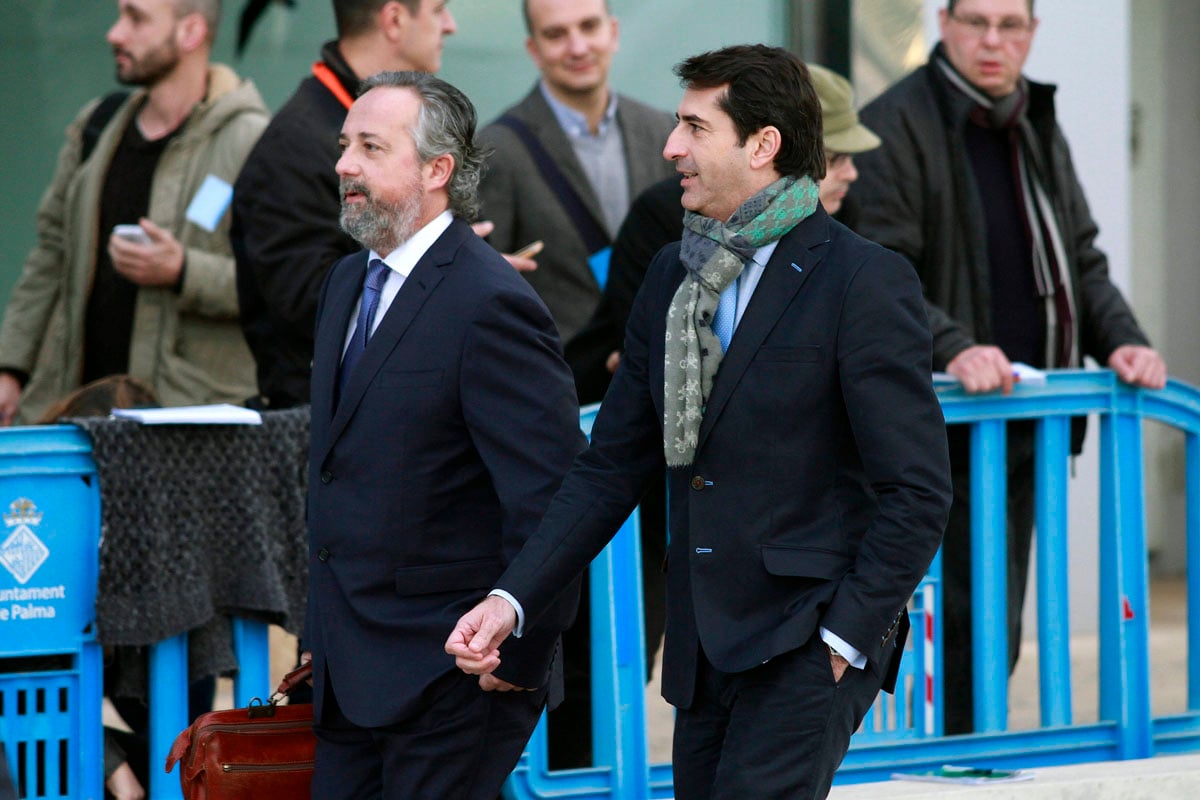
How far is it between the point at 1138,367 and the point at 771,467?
95.0 inches

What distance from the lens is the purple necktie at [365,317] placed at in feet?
12.7

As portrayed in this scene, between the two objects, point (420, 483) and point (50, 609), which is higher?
point (420, 483)

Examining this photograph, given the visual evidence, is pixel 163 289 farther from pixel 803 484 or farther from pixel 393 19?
pixel 803 484

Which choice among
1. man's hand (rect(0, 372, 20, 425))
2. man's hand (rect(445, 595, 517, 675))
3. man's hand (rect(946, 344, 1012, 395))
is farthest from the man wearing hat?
man's hand (rect(445, 595, 517, 675))

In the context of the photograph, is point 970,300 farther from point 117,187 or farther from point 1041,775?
point 117,187

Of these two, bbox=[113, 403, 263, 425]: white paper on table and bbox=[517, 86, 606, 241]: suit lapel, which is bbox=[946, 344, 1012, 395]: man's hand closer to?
bbox=[517, 86, 606, 241]: suit lapel

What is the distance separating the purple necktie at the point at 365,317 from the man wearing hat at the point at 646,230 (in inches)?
64.7

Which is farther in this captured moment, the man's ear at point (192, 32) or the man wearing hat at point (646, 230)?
the man's ear at point (192, 32)

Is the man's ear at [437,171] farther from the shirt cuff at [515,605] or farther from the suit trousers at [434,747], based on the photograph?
the suit trousers at [434,747]

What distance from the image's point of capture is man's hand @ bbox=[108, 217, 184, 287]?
5.91m

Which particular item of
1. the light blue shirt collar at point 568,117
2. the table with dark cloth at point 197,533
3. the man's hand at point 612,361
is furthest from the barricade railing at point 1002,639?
the light blue shirt collar at point 568,117

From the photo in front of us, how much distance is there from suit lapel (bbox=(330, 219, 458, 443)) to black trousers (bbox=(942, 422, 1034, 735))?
240 centimetres

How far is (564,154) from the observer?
6285 mm

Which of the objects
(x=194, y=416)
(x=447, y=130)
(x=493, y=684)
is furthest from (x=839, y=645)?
(x=194, y=416)
